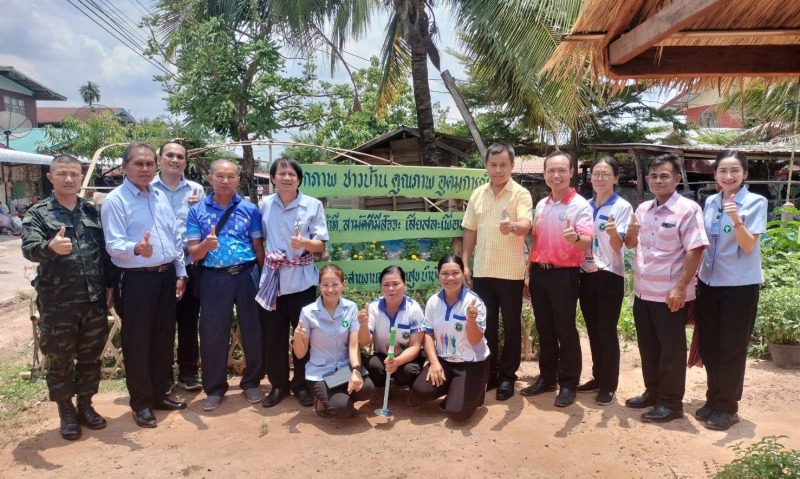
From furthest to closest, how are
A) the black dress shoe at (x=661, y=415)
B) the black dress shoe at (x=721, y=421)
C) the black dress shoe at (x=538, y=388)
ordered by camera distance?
the black dress shoe at (x=538, y=388) → the black dress shoe at (x=661, y=415) → the black dress shoe at (x=721, y=421)

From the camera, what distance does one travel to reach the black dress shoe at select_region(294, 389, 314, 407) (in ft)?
13.3

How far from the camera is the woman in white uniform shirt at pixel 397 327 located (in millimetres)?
3873

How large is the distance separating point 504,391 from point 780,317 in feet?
9.14

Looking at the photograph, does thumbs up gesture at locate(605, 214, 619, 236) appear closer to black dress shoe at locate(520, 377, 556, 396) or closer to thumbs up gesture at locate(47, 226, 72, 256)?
black dress shoe at locate(520, 377, 556, 396)

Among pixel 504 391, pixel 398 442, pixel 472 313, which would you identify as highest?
pixel 472 313

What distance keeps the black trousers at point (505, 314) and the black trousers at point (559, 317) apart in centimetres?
15

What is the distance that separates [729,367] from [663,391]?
432 mm

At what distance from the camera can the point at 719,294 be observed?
3596 millimetres

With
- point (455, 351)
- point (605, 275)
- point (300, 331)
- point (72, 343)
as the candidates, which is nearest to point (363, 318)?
point (300, 331)

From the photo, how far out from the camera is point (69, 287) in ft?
11.4

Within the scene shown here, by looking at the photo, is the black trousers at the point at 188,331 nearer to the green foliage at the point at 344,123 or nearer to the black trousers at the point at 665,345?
the black trousers at the point at 665,345

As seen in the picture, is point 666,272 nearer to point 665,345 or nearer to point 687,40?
point 665,345

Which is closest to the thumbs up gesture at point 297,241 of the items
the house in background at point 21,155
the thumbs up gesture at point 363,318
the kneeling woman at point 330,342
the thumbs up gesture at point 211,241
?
the kneeling woman at point 330,342

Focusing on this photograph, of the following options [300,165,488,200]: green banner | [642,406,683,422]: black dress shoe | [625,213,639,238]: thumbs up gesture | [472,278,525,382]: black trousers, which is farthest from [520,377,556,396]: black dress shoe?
[300,165,488,200]: green banner
